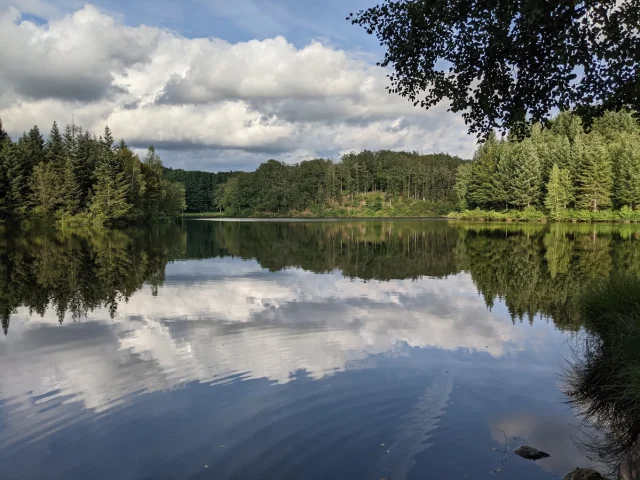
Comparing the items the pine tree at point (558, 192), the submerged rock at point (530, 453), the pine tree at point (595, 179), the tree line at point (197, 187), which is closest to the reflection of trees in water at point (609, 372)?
the submerged rock at point (530, 453)

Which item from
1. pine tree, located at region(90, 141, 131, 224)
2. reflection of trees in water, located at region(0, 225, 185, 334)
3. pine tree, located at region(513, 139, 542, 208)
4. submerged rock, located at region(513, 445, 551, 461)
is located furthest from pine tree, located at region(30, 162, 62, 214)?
pine tree, located at region(513, 139, 542, 208)

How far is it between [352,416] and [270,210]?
135m

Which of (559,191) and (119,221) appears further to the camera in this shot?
(559,191)

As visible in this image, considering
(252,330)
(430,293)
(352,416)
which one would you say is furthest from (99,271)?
(352,416)

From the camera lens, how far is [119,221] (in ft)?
229

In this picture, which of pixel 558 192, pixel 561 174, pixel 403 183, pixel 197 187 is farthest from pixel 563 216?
pixel 197 187

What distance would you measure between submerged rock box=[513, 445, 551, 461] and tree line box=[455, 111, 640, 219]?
235 feet

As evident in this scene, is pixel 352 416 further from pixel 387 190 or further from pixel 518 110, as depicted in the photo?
pixel 387 190

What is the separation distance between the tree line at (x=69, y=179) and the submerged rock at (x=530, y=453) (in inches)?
2622

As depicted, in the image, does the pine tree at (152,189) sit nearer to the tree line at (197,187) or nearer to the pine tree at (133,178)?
the pine tree at (133,178)

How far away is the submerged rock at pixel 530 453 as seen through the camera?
19.7 feet

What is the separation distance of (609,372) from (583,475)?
2.94 metres

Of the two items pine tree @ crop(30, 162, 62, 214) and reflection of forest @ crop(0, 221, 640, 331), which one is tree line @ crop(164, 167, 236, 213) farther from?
reflection of forest @ crop(0, 221, 640, 331)

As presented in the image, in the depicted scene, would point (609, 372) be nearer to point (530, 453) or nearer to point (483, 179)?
point (530, 453)
